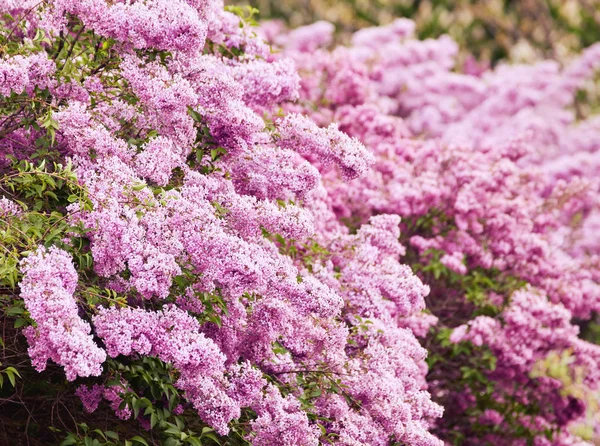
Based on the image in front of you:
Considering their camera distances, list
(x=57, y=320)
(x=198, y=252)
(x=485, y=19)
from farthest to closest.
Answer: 1. (x=485, y=19)
2. (x=198, y=252)
3. (x=57, y=320)

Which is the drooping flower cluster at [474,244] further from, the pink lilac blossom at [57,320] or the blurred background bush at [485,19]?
the blurred background bush at [485,19]

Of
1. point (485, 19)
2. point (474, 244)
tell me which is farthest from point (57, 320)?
point (485, 19)

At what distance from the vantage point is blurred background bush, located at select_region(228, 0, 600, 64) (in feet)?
84.2

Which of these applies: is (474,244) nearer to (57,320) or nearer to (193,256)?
(193,256)

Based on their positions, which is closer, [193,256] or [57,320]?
[57,320]

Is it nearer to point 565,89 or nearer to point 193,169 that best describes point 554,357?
point 193,169

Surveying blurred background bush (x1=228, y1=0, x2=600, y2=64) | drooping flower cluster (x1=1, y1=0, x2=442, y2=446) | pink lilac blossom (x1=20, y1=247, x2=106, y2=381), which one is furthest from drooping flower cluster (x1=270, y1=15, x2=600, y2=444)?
blurred background bush (x1=228, y1=0, x2=600, y2=64)

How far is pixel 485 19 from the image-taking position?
26875 mm

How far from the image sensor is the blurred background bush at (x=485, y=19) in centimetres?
2566

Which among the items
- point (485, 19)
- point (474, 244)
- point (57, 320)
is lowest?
point (485, 19)

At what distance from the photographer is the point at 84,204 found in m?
5.20

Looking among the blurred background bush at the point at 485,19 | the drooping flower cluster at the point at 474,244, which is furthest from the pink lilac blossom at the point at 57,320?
the blurred background bush at the point at 485,19

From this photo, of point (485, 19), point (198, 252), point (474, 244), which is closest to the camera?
point (198, 252)

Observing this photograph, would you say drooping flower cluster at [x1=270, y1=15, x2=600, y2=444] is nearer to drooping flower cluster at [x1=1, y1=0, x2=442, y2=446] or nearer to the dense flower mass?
the dense flower mass
